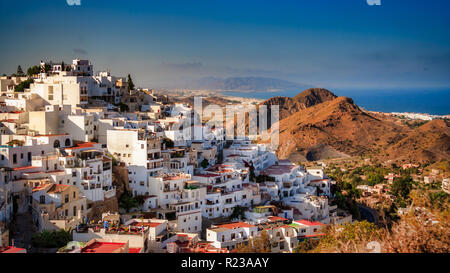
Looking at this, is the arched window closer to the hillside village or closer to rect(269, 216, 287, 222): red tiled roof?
the hillside village

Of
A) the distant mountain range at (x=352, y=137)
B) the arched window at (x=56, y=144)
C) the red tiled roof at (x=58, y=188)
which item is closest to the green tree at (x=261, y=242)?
the red tiled roof at (x=58, y=188)

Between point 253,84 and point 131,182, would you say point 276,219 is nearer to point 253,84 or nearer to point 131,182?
point 131,182

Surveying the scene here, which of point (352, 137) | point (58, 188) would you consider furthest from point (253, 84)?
point (58, 188)

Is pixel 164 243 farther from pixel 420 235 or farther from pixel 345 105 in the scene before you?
pixel 345 105

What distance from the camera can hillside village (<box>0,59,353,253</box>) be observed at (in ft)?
44.4

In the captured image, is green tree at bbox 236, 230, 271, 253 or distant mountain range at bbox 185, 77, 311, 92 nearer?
green tree at bbox 236, 230, 271, 253

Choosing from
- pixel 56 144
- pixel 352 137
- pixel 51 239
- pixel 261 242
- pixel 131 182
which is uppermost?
pixel 56 144

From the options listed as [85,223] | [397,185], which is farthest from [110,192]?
[397,185]

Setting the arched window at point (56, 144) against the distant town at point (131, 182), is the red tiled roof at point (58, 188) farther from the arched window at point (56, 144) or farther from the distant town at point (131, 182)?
the arched window at point (56, 144)

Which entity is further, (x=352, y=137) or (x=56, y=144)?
(x=352, y=137)

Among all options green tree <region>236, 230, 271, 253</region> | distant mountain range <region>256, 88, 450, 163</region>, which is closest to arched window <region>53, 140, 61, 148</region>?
green tree <region>236, 230, 271, 253</region>

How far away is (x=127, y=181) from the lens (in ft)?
58.3

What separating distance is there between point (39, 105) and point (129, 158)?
21.1 feet

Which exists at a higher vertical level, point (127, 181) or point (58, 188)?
point (58, 188)
